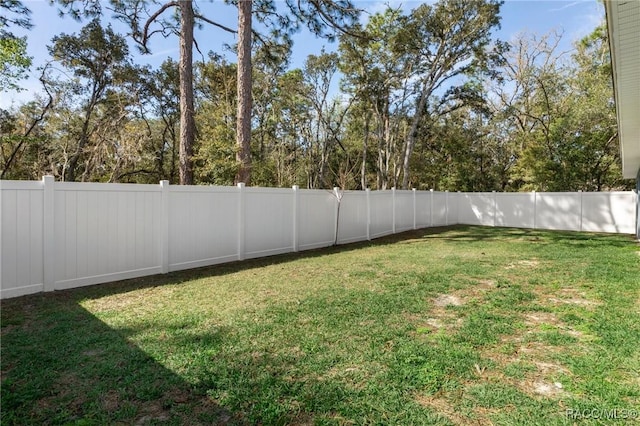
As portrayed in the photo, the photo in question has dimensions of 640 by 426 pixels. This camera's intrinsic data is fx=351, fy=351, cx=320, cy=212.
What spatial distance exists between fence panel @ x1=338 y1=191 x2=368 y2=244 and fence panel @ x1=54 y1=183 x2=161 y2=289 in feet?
16.1

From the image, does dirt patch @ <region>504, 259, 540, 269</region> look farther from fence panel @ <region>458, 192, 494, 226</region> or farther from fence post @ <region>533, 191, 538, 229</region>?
fence panel @ <region>458, 192, 494, 226</region>

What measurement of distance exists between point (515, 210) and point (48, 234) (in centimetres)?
1446

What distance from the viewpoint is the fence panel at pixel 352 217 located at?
9164 millimetres

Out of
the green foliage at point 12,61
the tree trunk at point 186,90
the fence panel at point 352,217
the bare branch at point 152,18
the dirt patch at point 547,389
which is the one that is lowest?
the dirt patch at point 547,389

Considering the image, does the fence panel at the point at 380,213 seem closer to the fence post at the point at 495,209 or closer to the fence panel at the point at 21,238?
the fence post at the point at 495,209

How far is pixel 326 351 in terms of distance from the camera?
A: 2.67 m

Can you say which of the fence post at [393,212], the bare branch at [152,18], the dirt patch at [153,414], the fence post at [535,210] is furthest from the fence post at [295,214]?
the fence post at [535,210]

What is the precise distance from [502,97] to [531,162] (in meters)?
4.98

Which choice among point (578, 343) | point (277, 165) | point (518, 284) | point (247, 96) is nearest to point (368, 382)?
point (578, 343)

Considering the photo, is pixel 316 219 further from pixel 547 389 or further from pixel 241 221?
pixel 547 389

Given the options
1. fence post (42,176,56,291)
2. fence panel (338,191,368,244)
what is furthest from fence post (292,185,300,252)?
fence post (42,176,56,291)

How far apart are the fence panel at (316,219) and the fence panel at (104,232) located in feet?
11.0

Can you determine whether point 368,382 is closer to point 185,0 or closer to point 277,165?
point 185,0

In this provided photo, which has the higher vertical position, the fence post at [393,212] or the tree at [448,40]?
the tree at [448,40]
